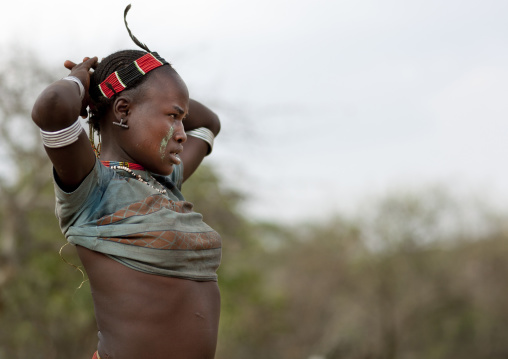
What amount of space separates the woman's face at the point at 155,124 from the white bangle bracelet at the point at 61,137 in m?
0.30

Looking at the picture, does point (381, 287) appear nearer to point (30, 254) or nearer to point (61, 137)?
point (30, 254)

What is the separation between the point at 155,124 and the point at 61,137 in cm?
37

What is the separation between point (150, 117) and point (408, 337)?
22707 mm

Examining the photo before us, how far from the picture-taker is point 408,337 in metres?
23.5

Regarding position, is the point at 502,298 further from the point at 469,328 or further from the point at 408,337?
the point at 408,337

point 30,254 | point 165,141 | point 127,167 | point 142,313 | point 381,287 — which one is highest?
point 165,141

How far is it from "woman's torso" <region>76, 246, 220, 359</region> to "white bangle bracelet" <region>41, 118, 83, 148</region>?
382 mm

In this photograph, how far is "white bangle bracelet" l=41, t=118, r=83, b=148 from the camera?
2016 millimetres

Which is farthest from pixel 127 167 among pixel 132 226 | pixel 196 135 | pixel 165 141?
pixel 196 135

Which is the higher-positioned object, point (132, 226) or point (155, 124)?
point (155, 124)

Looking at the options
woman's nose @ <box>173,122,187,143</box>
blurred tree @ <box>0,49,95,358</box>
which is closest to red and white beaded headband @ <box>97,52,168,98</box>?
woman's nose @ <box>173,122,187,143</box>

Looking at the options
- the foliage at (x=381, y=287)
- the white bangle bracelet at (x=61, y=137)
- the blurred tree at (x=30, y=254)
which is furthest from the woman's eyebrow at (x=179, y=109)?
the foliage at (x=381, y=287)

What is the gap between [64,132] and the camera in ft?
6.62

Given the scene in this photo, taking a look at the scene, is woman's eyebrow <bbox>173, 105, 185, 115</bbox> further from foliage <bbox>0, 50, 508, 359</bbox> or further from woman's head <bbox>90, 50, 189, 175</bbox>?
foliage <bbox>0, 50, 508, 359</bbox>
